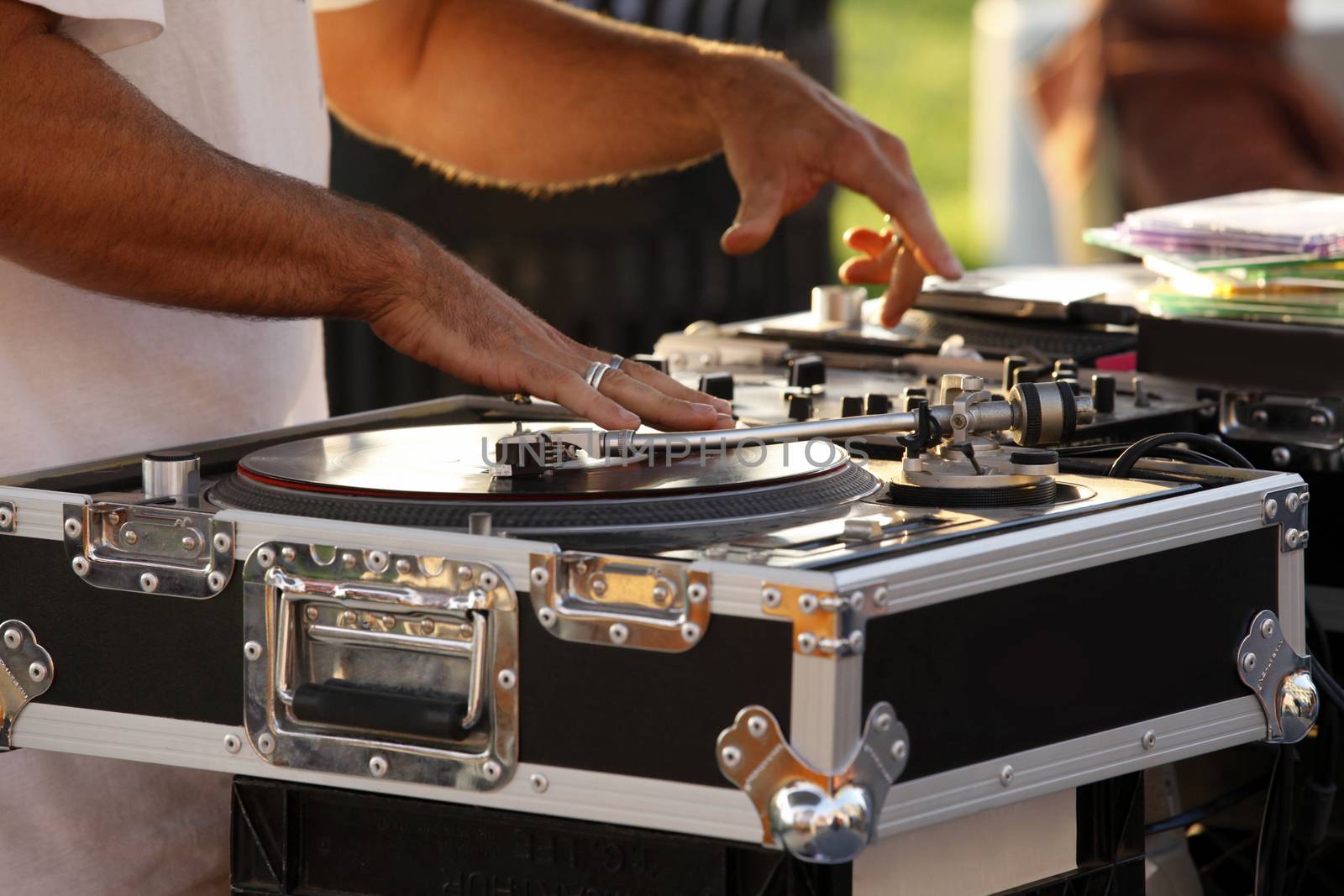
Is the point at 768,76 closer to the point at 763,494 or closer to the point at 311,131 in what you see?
the point at 311,131

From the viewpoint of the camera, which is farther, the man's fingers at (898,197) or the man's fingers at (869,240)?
the man's fingers at (869,240)

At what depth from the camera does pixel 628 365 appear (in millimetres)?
1480

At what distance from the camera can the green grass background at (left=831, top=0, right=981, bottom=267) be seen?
9.30 m

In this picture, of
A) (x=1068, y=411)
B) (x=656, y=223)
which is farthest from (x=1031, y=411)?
(x=656, y=223)

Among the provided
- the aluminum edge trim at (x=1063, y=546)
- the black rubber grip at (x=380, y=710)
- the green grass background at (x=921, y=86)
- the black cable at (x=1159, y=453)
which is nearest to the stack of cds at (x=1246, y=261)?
the black cable at (x=1159, y=453)

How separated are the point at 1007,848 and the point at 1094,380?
55 centimetres

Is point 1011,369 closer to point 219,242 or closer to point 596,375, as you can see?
point 596,375

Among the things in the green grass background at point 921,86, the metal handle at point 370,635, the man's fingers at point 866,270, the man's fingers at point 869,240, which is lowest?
the metal handle at point 370,635

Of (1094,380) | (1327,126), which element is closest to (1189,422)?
(1094,380)

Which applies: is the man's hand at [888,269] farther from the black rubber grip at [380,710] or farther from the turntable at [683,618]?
the black rubber grip at [380,710]

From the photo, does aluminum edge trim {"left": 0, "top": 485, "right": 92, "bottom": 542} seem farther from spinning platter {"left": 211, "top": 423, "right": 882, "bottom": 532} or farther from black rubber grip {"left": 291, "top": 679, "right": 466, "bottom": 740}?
black rubber grip {"left": 291, "top": 679, "right": 466, "bottom": 740}

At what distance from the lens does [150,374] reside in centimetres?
179

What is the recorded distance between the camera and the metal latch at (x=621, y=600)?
1143 millimetres

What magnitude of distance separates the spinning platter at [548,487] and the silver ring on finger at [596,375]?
8cm
